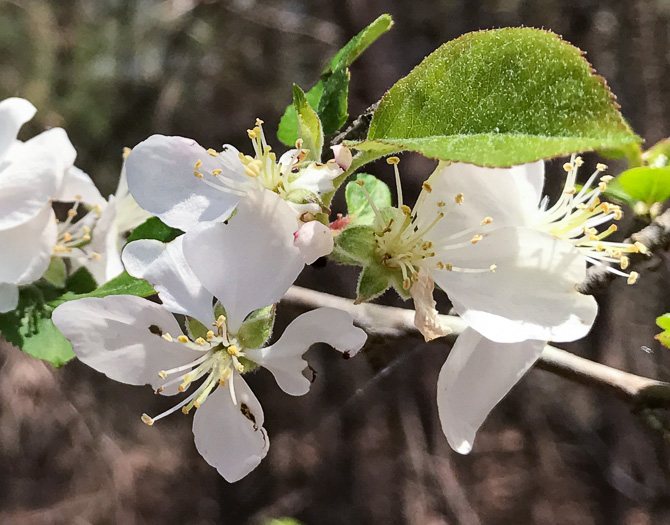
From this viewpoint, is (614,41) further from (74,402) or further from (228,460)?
(74,402)

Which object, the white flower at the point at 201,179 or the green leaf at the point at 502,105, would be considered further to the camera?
the white flower at the point at 201,179

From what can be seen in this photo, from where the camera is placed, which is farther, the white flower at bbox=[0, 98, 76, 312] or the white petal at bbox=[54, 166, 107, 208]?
the white petal at bbox=[54, 166, 107, 208]

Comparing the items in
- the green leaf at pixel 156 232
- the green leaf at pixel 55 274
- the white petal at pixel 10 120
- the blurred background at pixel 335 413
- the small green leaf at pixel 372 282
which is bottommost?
the blurred background at pixel 335 413

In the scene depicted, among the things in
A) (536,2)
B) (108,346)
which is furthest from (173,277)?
(536,2)

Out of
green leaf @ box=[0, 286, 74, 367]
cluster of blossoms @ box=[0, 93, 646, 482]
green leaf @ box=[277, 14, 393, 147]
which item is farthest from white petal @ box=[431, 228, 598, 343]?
green leaf @ box=[0, 286, 74, 367]

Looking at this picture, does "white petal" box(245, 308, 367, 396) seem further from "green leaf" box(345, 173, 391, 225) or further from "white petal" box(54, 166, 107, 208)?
"white petal" box(54, 166, 107, 208)

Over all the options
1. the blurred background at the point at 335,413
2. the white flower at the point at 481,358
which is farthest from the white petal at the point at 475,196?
the blurred background at the point at 335,413

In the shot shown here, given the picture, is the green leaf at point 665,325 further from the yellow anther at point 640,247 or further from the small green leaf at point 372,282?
the small green leaf at point 372,282
